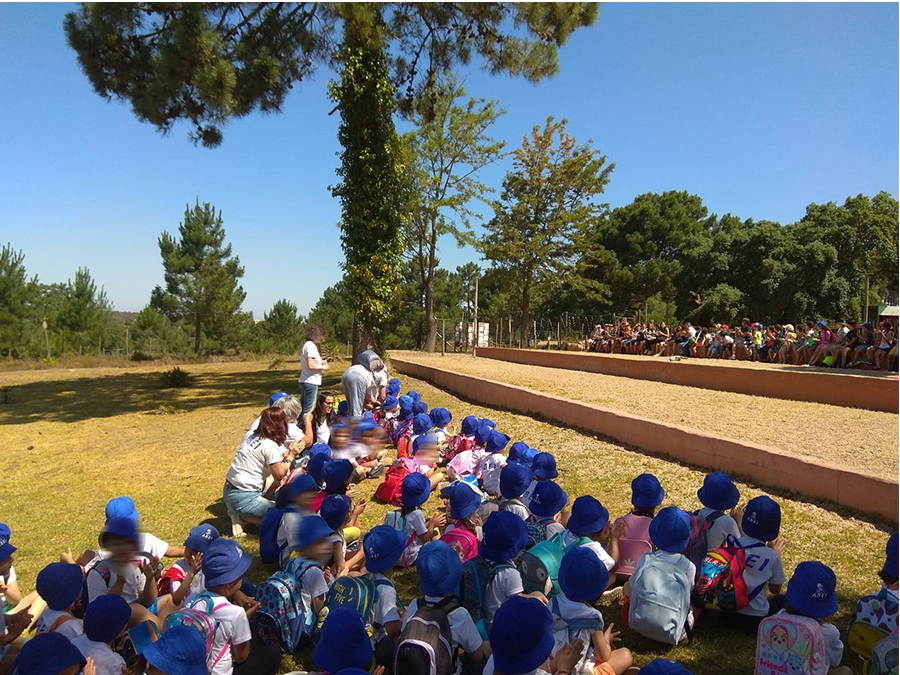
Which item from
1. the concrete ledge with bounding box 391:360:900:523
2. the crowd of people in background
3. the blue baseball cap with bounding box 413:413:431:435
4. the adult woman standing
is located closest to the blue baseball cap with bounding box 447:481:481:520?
the blue baseball cap with bounding box 413:413:431:435

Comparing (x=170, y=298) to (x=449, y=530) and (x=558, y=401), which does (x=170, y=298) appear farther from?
(x=449, y=530)

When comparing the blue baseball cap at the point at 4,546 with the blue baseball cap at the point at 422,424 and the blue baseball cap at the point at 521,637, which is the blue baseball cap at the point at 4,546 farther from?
the blue baseball cap at the point at 422,424

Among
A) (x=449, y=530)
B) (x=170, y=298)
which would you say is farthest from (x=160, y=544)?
(x=170, y=298)

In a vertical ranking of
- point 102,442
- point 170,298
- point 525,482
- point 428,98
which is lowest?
point 102,442

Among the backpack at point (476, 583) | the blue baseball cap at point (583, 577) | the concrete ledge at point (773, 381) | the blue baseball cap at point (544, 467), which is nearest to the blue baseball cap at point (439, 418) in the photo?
the blue baseball cap at point (544, 467)

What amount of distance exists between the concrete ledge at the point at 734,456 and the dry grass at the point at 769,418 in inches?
12.4

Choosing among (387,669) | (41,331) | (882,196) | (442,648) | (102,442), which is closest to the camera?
(442,648)

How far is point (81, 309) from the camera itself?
32094mm

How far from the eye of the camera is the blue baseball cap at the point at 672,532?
281 centimetres

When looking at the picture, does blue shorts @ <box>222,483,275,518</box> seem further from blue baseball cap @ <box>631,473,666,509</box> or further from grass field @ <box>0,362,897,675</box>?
blue baseball cap @ <box>631,473,666,509</box>

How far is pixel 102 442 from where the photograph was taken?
891 centimetres

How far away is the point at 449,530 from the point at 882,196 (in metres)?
→ 30.7

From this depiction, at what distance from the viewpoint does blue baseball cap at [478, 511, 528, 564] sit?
2.67 m

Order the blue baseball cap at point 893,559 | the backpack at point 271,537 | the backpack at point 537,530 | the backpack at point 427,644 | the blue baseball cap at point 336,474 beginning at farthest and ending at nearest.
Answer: the blue baseball cap at point 336,474, the backpack at point 271,537, the backpack at point 537,530, the blue baseball cap at point 893,559, the backpack at point 427,644
